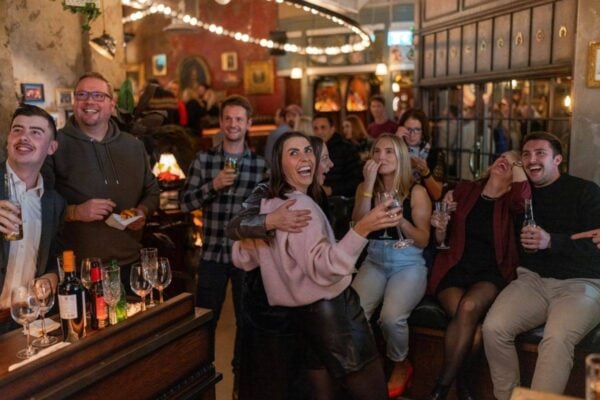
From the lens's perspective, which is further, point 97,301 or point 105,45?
point 105,45

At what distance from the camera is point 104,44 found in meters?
4.55

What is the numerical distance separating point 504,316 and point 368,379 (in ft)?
2.87

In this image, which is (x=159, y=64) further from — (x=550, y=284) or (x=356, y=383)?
(x=356, y=383)

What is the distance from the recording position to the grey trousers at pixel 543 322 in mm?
2691

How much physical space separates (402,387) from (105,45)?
11.1 feet

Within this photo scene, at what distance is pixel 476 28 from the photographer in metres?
4.88

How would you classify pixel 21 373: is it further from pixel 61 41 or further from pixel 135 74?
pixel 135 74

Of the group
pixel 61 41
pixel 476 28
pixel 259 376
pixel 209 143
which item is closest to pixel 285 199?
pixel 259 376

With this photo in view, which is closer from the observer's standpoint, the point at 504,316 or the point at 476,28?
the point at 504,316

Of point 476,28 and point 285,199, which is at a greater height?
point 476,28

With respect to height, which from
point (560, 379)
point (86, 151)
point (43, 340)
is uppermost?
point (86, 151)

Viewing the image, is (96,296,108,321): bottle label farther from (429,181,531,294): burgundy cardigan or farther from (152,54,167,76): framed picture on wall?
(152,54,167,76): framed picture on wall

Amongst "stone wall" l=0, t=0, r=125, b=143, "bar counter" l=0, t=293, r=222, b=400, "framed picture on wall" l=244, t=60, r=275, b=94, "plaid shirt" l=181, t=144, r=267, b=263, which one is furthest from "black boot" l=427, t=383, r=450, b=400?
"framed picture on wall" l=244, t=60, r=275, b=94

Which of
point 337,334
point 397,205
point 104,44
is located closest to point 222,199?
point 337,334
